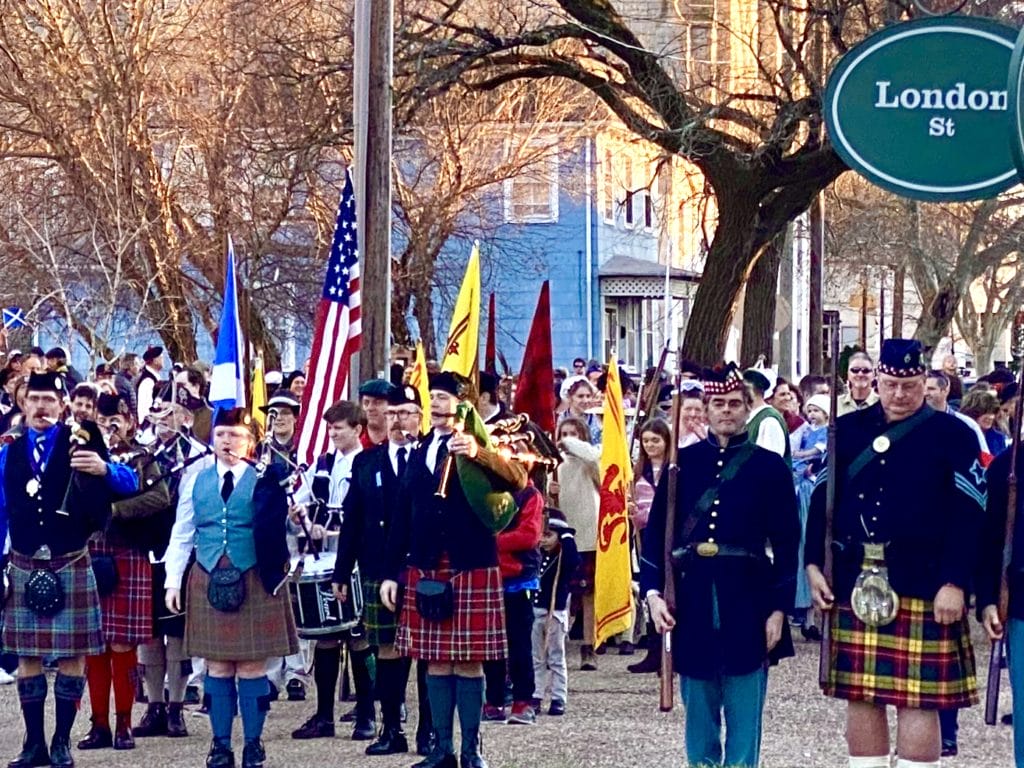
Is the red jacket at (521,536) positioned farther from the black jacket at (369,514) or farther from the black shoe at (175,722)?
the black shoe at (175,722)

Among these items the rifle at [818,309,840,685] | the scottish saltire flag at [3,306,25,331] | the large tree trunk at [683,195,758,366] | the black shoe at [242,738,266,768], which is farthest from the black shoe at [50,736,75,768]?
the scottish saltire flag at [3,306,25,331]

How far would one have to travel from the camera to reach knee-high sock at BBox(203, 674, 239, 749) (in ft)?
29.7

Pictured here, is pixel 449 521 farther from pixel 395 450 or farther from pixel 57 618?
pixel 57 618

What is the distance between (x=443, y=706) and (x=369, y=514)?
3.72 ft

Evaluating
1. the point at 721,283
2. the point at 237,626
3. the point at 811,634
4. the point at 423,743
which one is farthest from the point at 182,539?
the point at 721,283

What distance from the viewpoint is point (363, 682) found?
33.1 ft

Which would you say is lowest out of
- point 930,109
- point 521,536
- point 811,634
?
point 811,634

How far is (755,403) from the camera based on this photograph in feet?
37.7

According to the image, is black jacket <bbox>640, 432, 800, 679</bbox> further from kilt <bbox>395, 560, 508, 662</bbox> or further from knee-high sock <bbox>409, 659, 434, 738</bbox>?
knee-high sock <bbox>409, 659, 434, 738</bbox>

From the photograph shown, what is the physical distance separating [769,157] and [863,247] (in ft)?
90.8

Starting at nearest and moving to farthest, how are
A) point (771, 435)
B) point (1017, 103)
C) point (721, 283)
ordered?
point (1017, 103), point (771, 435), point (721, 283)

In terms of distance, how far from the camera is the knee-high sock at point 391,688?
952 centimetres

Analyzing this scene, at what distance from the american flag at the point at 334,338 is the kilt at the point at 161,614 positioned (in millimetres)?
1159

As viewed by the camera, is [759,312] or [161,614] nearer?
[161,614]
